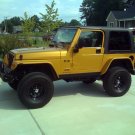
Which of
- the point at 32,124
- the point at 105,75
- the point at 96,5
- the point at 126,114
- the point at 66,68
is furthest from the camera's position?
the point at 96,5

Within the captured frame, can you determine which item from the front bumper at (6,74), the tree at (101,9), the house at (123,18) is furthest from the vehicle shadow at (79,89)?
the tree at (101,9)

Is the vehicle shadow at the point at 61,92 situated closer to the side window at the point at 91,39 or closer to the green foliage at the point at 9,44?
the side window at the point at 91,39

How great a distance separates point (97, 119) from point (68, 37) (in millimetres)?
2314

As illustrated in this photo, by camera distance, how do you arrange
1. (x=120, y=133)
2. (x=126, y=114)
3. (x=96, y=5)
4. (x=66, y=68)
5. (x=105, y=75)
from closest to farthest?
(x=120, y=133) → (x=126, y=114) → (x=66, y=68) → (x=105, y=75) → (x=96, y=5)

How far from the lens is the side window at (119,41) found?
324 inches

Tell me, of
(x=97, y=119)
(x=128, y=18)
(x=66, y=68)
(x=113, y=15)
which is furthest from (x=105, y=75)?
(x=113, y=15)

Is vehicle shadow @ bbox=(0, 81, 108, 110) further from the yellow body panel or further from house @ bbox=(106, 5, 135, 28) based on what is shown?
house @ bbox=(106, 5, 135, 28)

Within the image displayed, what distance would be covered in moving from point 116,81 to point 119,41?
994 mm

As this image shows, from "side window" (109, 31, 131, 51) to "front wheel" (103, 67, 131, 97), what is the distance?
Result: 520mm

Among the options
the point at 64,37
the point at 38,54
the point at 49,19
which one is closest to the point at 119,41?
the point at 64,37

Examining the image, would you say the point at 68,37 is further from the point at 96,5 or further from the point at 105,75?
the point at 96,5

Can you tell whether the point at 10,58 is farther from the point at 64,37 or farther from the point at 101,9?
the point at 101,9

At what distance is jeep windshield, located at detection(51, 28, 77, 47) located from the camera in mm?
7895

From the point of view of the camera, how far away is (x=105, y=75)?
27.3ft
